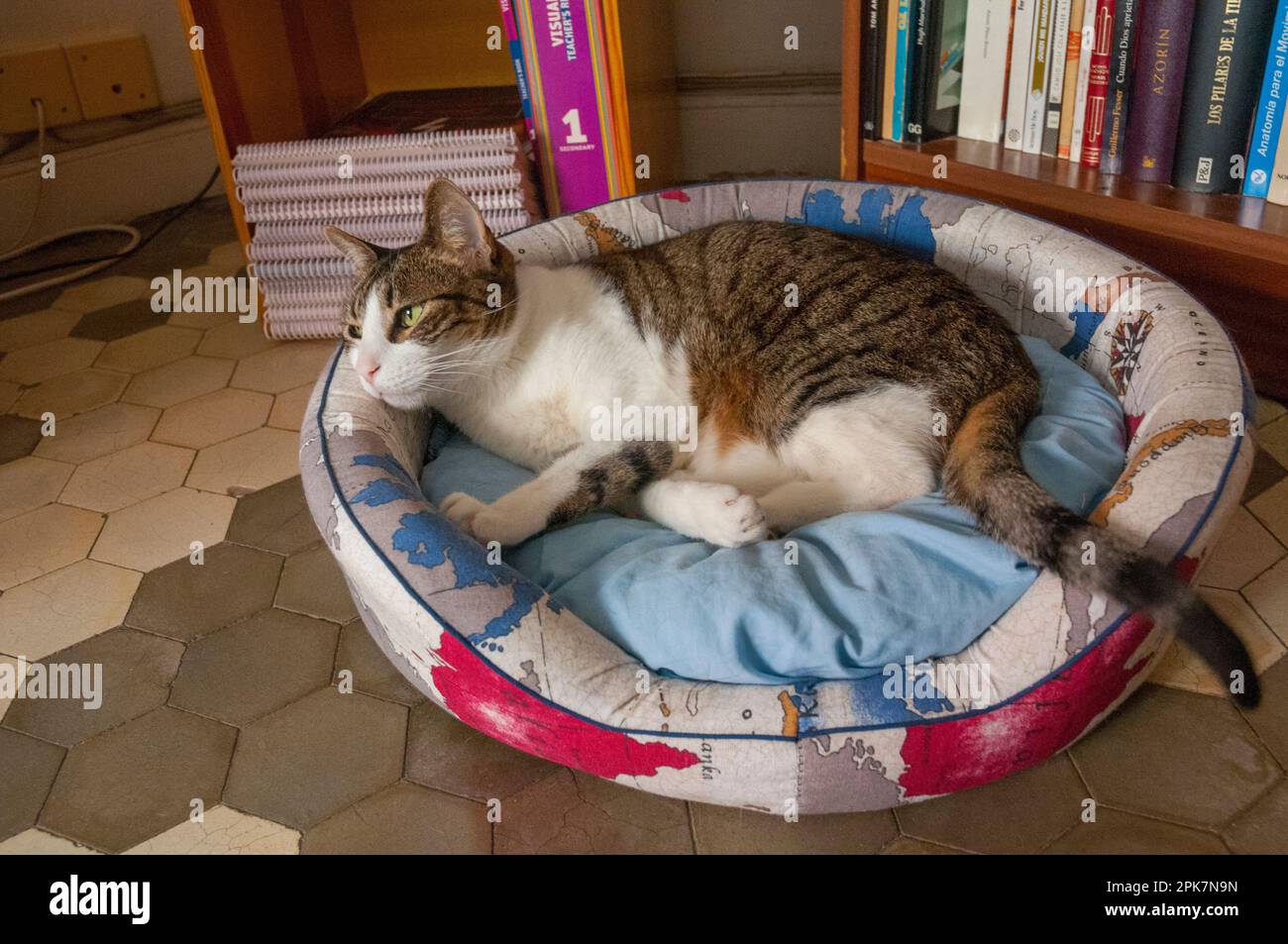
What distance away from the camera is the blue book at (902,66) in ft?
6.27

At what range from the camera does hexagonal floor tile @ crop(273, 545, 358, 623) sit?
1524 mm

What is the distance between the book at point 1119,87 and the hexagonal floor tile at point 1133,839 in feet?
4.15

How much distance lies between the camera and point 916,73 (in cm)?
198

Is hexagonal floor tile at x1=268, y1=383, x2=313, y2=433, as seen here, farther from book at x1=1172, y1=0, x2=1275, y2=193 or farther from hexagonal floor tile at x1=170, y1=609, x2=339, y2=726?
book at x1=1172, y1=0, x2=1275, y2=193

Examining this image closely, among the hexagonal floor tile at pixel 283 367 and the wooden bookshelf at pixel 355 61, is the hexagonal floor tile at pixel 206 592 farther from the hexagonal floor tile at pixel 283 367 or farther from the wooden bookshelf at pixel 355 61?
the wooden bookshelf at pixel 355 61

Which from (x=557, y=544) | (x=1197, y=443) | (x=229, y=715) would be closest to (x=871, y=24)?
(x=1197, y=443)

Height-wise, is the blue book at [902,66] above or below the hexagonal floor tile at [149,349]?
above

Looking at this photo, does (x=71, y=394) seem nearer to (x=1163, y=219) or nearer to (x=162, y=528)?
(x=162, y=528)

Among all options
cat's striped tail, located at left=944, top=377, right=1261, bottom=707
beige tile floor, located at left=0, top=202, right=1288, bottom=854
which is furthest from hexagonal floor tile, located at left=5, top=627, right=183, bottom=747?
cat's striped tail, located at left=944, top=377, right=1261, bottom=707

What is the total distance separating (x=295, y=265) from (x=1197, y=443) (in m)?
1.85

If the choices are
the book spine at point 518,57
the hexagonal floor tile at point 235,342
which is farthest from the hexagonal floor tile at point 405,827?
the book spine at point 518,57

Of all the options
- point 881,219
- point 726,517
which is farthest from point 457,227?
point 881,219

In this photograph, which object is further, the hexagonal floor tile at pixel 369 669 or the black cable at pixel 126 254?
the black cable at pixel 126 254

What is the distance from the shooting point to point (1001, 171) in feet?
6.22
